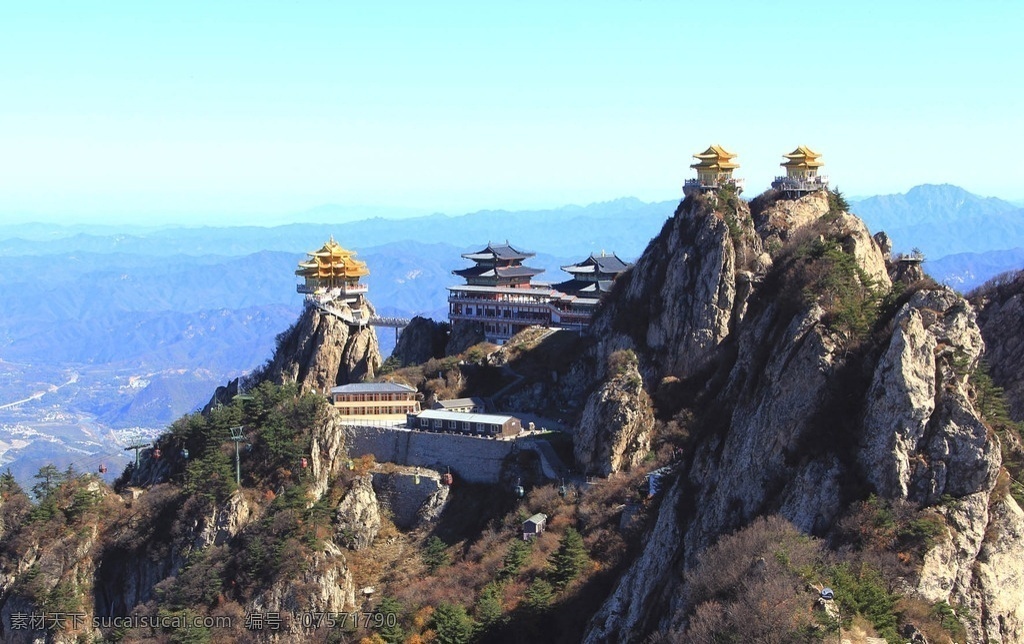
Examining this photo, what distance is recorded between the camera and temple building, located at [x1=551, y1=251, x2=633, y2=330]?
7750 centimetres

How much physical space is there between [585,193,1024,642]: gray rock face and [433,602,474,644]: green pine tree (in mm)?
8056

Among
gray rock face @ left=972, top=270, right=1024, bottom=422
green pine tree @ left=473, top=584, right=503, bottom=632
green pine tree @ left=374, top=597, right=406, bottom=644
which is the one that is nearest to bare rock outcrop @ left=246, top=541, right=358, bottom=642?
green pine tree @ left=374, top=597, right=406, bottom=644

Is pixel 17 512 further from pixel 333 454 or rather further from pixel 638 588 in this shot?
pixel 638 588

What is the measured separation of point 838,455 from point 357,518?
31.2 metres

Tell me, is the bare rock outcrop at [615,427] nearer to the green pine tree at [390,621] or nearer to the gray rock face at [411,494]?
the gray rock face at [411,494]

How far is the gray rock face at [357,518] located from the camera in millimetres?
63156

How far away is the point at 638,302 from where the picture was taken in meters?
68.2

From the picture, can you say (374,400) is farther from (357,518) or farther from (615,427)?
(615,427)

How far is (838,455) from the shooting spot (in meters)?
38.5

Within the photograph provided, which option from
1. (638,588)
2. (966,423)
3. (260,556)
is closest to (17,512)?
(260,556)

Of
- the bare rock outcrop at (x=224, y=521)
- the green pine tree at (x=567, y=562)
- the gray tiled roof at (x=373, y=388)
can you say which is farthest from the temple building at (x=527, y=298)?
the green pine tree at (x=567, y=562)

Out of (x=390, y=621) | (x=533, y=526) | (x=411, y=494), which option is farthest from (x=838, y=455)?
(x=411, y=494)

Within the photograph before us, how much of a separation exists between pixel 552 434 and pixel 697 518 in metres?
22.9

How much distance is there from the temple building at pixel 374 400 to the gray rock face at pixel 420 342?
11.0m
